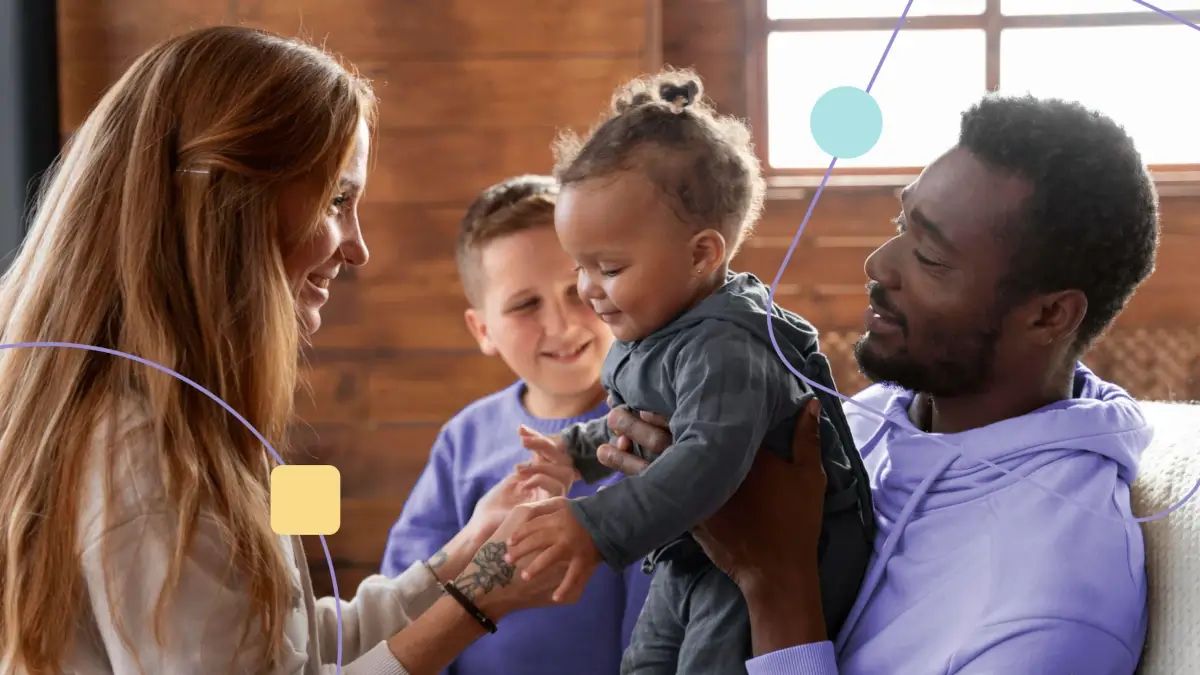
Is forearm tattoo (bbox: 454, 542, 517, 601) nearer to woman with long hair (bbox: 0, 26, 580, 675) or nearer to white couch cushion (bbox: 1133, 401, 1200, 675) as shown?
woman with long hair (bbox: 0, 26, 580, 675)

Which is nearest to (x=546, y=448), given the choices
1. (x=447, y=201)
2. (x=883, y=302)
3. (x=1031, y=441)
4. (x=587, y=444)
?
(x=587, y=444)

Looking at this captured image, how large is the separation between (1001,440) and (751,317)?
274 mm

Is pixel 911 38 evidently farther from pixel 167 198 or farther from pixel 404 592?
pixel 167 198

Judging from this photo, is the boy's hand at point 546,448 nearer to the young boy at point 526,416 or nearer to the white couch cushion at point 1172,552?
the young boy at point 526,416

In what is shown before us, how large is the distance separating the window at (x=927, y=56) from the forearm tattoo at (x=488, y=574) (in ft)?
5.82

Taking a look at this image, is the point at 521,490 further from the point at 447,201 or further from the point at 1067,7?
the point at 1067,7

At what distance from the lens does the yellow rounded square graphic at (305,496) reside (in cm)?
86

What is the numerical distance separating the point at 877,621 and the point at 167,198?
0.81m

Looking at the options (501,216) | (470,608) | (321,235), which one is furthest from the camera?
(501,216)

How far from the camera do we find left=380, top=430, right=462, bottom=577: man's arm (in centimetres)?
181

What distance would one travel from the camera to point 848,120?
0.87m

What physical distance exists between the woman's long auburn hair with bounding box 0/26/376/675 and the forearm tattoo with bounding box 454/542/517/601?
297mm

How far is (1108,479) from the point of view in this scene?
1.08 m

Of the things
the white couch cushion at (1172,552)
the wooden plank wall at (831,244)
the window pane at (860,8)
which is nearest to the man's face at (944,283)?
the white couch cushion at (1172,552)
